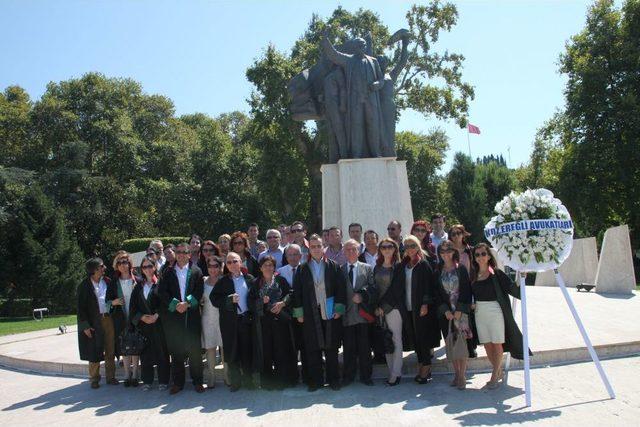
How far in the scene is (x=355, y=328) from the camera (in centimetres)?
653

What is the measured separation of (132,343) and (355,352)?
272 centimetres

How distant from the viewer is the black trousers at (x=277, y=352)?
6.53 meters

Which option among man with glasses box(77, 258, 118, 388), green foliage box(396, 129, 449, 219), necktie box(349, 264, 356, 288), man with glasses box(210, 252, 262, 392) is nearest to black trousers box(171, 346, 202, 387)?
man with glasses box(210, 252, 262, 392)

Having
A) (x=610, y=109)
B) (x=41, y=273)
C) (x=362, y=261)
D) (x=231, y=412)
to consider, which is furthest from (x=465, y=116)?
(x=231, y=412)

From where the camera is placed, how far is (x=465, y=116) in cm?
2830

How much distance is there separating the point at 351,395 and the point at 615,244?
424 inches

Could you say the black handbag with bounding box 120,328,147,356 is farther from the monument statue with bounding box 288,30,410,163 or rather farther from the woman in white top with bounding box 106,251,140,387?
the monument statue with bounding box 288,30,410,163

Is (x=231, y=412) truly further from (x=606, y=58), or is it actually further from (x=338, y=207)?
(x=606, y=58)

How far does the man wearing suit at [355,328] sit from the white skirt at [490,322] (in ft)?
3.98

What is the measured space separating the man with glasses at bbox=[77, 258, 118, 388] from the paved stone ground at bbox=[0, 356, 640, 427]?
36 cm

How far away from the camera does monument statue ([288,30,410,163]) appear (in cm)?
1103

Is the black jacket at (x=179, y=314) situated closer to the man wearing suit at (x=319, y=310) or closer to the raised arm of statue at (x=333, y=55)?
the man wearing suit at (x=319, y=310)

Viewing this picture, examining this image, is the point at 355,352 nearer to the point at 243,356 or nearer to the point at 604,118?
the point at 243,356

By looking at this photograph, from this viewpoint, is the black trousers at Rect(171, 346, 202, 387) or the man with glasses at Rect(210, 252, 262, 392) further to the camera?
the black trousers at Rect(171, 346, 202, 387)
